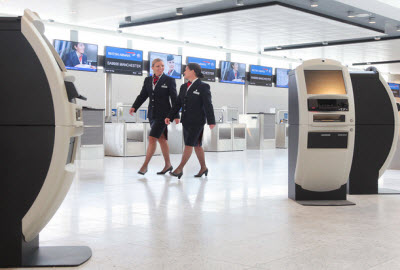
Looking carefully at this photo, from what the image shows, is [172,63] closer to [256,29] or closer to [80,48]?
[256,29]

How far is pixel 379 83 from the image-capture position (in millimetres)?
5812

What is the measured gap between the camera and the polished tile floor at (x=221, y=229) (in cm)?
286

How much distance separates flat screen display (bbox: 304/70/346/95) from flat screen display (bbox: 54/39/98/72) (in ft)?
30.2

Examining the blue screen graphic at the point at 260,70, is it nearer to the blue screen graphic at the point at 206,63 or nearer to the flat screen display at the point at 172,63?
the blue screen graphic at the point at 206,63

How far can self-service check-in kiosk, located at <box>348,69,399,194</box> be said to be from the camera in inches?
227

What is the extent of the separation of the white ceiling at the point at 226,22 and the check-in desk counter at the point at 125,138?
2.44 metres

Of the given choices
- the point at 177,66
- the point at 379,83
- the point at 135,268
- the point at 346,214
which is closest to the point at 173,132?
the point at 177,66

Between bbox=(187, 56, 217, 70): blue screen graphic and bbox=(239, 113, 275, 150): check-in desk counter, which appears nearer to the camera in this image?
bbox=(239, 113, 275, 150): check-in desk counter

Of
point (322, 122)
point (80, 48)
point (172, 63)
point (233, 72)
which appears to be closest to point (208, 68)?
point (233, 72)

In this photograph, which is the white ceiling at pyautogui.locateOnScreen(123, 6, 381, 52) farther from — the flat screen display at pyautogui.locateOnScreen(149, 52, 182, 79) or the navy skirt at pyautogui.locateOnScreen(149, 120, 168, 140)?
the navy skirt at pyautogui.locateOnScreen(149, 120, 168, 140)

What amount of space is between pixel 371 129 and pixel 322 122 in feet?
3.70

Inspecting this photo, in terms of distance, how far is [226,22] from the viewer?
13180mm

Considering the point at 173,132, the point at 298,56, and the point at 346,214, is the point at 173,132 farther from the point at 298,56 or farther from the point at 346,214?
the point at 346,214

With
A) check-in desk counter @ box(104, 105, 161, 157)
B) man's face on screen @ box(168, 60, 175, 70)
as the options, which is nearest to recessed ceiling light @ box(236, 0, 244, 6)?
check-in desk counter @ box(104, 105, 161, 157)
